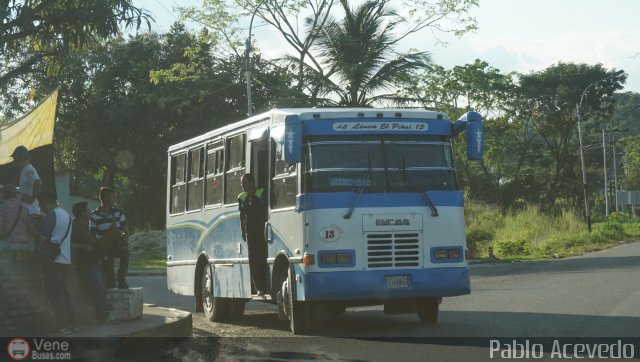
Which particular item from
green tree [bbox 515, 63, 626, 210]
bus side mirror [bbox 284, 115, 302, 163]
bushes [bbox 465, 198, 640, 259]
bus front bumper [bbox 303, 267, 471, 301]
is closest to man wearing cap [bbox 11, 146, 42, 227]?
bus side mirror [bbox 284, 115, 302, 163]

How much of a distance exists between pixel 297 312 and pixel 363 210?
5.01ft

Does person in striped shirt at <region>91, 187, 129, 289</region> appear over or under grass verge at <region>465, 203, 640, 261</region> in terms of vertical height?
under

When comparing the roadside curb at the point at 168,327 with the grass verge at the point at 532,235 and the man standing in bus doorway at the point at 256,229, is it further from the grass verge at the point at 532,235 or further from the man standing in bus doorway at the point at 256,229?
the grass verge at the point at 532,235

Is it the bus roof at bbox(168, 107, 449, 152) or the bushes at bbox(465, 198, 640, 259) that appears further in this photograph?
the bushes at bbox(465, 198, 640, 259)

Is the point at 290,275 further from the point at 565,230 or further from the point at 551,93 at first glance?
the point at 551,93

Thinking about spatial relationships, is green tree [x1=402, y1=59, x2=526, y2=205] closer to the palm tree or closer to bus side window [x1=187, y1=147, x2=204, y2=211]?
the palm tree

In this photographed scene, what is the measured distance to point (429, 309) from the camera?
555 inches

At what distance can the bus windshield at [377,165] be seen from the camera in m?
13.4

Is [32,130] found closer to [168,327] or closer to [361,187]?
[168,327]

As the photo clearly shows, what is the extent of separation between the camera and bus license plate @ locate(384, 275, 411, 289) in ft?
43.1

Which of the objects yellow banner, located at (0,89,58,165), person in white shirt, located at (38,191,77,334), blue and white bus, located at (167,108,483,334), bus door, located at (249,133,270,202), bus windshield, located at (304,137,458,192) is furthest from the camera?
yellow banner, located at (0,89,58,165)

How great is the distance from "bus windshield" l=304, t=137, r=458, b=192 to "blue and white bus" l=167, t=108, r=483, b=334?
0.5 inches

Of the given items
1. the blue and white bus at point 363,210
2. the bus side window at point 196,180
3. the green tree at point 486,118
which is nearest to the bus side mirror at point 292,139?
the blue and white bus at point 363,210

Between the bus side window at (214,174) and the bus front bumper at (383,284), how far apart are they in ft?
13.3
